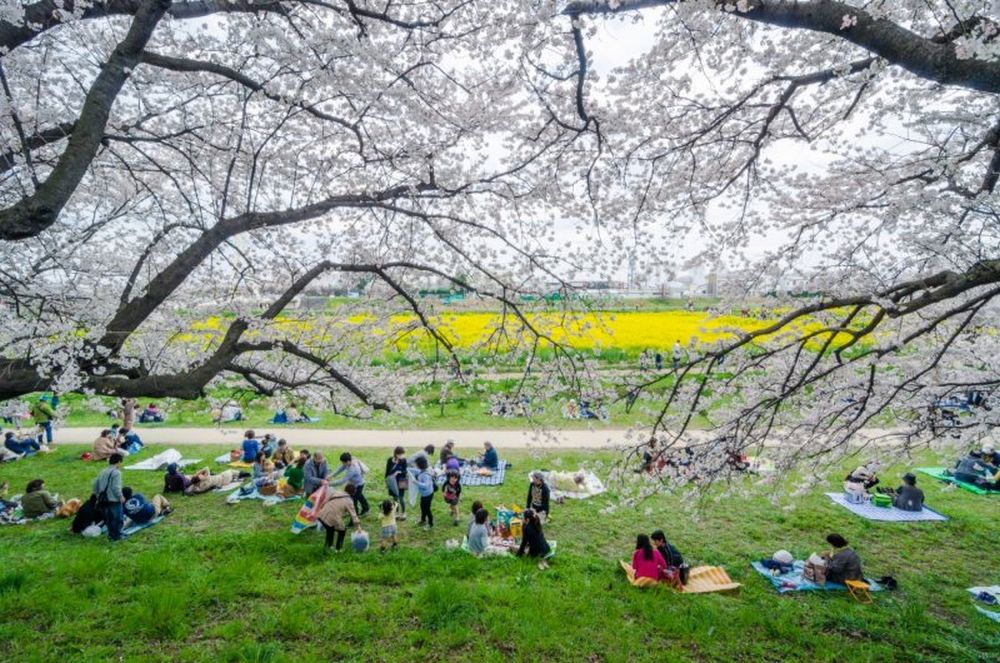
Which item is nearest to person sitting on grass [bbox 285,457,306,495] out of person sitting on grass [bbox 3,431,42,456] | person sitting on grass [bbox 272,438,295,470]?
person sitting on grass [bbox 272,438,295,470]

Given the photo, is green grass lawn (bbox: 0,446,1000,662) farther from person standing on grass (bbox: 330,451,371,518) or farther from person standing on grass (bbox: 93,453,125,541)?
person standing on grass (bbox: 330,451,371,518)

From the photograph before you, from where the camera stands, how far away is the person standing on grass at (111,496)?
7.24 metres

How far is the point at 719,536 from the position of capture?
7785mm

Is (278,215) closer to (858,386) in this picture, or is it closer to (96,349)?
(96,349)

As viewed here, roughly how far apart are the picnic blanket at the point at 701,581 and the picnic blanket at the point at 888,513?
12.7ft

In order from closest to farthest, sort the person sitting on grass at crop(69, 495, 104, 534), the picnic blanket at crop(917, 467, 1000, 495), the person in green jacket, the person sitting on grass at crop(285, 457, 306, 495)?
the person sitting on grass at crop(69, 495, 104, 534), the person sitting on grass at crop(285, 457, 306, 495), the picnic blanket at crop(917, 467, 1000, 495), the person in green jacket

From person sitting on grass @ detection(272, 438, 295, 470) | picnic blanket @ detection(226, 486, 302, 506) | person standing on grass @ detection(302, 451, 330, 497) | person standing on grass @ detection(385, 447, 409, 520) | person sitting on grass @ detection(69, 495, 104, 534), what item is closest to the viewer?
person sitting on grass @ detection(69, 495, 104, 534)

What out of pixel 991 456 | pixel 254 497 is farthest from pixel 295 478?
pixel 991 456

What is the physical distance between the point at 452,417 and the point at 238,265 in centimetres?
928

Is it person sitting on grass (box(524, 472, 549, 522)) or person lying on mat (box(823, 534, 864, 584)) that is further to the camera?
person sitting on grass (box(524, 472, 549, 522))

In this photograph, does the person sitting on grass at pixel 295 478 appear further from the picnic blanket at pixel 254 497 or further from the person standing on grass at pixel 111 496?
the person standing on grass at pixel 111 496

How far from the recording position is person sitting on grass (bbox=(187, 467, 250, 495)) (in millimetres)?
9470

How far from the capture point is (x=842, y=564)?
6.38 meters

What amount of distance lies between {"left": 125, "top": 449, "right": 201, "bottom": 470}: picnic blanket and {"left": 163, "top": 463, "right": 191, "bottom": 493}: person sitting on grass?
1.43 metres
